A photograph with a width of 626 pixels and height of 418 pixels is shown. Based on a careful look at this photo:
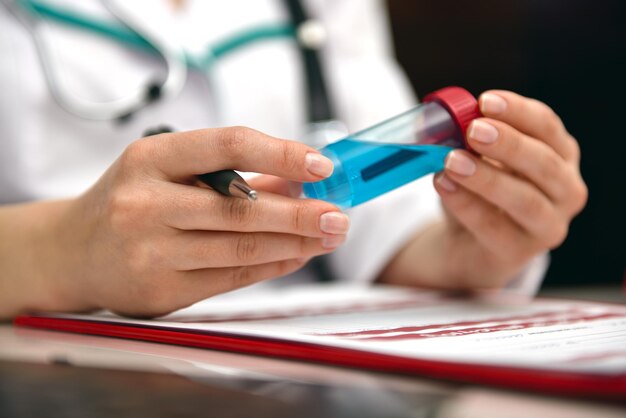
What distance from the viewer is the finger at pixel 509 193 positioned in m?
0.40

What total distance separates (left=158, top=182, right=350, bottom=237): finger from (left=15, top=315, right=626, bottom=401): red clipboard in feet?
0.19

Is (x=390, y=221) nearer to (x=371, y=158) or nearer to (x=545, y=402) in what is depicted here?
(x=371, y=158)

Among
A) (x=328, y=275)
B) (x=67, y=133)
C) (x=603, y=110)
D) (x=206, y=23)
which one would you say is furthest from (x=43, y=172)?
(x=603, y=110)

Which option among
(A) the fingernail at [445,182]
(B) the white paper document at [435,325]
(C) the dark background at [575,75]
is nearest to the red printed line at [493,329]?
(B) the white paper document at [435,325]

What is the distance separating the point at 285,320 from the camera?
1.23 ft

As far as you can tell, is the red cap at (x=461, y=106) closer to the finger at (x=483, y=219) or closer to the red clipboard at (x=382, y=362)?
the finger at (x=483, y=219)

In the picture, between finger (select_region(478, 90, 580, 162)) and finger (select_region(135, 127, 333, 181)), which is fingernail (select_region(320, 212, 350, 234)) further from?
finger (select_region(478, 90, 580, 162))

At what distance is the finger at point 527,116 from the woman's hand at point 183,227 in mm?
128

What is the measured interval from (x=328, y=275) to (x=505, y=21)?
2.51 ft

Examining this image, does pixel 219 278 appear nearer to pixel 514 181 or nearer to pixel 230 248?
pixel 230 248

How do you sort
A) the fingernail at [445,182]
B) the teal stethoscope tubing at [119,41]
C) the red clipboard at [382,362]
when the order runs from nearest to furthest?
the red clipboard at [382,362] → the fingernail at [445,182] → the teal stethoscope tubing at [119,41]

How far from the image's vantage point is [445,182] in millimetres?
418

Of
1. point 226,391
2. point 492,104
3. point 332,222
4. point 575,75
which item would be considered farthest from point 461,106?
point 575,75

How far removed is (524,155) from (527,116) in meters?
0.03
